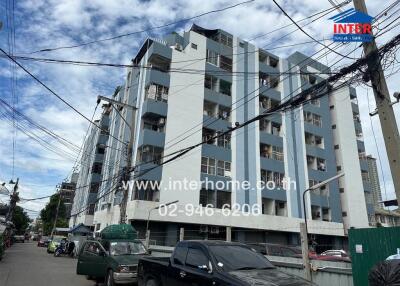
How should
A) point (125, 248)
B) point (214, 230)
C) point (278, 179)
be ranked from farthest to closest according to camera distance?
point (278, 179)
point (214, 230)
point (125, 248)

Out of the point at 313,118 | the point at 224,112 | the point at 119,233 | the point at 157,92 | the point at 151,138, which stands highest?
the point at 313,118

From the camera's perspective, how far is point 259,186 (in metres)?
32.9

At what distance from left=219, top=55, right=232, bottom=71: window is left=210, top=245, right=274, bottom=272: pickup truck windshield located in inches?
1169

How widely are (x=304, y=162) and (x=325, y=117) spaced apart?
831 cm

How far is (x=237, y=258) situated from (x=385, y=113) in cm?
493

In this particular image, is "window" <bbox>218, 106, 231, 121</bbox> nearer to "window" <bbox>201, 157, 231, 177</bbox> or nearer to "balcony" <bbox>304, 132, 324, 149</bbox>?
"window" <bbox>201, 157, 231, 177</bbox>

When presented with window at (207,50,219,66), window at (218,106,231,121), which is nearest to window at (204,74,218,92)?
window at (207,50,219,66)

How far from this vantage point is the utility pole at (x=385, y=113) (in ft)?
25.5

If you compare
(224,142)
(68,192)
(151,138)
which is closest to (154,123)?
(151,138)

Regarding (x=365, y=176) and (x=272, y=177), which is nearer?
(x=272, y=177)

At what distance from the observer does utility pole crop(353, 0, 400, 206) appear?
7786 millimetres

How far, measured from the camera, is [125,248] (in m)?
12.6

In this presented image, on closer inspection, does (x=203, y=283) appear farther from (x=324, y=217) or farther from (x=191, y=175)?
(x=324, y=217)

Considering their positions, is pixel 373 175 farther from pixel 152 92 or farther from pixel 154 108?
pixel 152 92
